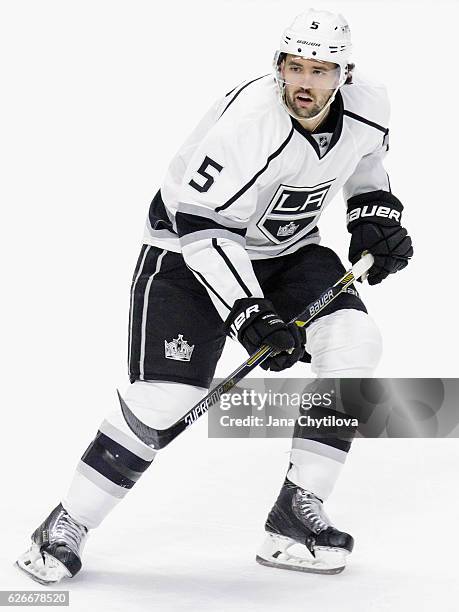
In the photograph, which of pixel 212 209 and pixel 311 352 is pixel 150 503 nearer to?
pixel 311 352

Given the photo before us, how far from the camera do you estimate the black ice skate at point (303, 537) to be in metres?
2.69

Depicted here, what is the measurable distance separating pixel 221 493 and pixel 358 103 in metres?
1.17

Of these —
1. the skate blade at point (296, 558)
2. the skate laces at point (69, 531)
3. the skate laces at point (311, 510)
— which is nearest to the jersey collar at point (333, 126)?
the skate laces at point (311, 510)

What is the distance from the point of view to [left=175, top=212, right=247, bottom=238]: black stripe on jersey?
2.63 meters

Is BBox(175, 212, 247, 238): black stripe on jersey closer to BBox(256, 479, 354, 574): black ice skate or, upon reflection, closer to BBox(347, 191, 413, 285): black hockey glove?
BBox(347, 191, 413, 285): black hockey glove

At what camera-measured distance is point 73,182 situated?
522cm

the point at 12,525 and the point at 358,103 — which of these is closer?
the point at 358,103

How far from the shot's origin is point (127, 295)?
14.6ft

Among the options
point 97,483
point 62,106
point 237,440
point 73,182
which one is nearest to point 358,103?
point 97,483

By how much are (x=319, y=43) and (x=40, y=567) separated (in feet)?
4.27

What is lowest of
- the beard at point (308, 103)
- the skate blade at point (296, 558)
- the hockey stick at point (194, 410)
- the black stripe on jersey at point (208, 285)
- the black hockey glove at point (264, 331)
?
the skate blade at point (296, 558)

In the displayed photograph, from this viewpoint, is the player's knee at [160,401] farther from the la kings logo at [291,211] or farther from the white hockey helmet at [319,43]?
the white hockey helmet at [319,43]

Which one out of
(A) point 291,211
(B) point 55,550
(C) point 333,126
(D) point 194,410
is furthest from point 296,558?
(C) point 333,126

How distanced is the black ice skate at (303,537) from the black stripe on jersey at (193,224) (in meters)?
0.63
